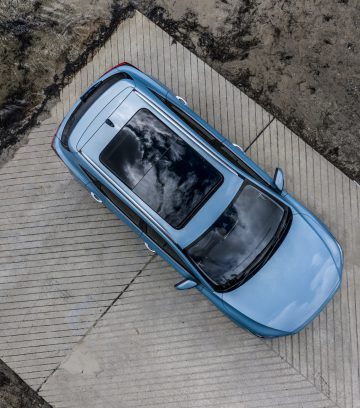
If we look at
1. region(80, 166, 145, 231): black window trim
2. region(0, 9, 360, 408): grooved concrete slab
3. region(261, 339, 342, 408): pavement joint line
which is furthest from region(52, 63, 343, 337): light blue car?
region(0, 9, 360, 408): grooved concrete slab

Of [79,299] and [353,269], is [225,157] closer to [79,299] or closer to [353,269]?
[353,269]

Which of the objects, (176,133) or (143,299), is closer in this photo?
(176,133)

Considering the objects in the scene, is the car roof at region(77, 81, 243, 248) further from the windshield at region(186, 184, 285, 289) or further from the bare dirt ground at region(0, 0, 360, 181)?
the bare dirt ground at region(0, 0, 360, 181)

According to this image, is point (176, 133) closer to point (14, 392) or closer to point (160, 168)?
point (160, 168)

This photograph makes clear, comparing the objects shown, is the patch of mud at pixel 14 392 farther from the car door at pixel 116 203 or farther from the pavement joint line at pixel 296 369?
the pavement joint line at pixel 296 369

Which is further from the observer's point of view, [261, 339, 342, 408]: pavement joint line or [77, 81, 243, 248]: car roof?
[261, 339, 342, 408]: pavement joint line

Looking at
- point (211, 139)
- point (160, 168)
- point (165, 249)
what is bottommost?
point (165, 249)

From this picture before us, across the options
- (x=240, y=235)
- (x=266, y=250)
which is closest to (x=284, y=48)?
(x=240, y=235)
